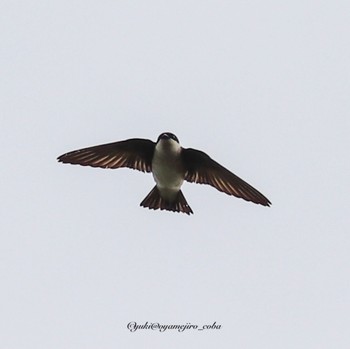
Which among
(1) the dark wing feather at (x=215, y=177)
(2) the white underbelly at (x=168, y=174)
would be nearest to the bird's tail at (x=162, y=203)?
(2) the white underbelly at (x=168, y=174)

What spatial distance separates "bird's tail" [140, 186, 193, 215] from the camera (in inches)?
375

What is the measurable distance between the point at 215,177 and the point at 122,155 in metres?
0.80

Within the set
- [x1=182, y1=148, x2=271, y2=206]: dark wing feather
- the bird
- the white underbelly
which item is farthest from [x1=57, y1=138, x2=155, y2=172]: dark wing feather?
[x1=182, y1=148, x2=271, y2=206]: dark wing feather

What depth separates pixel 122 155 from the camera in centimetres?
942

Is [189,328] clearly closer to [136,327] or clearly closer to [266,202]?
[136,327]

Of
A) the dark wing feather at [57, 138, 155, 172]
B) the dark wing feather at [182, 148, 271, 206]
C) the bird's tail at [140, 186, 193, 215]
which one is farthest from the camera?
the bird's tail at [140, 186, 193, 215]

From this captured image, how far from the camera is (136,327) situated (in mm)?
10578

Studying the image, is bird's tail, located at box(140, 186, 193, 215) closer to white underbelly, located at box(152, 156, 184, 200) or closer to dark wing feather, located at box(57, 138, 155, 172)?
white underbelly, located at box(152, 156, 184, 200)

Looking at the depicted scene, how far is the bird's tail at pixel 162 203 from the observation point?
9.52 m

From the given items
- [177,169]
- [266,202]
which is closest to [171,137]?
[177,169]

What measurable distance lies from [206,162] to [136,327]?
2.16 m

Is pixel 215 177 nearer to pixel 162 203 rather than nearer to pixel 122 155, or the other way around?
pixel 162 203

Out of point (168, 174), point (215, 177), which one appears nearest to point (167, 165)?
point (168, 174)

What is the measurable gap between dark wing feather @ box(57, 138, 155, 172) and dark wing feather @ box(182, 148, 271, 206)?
1.14ft
